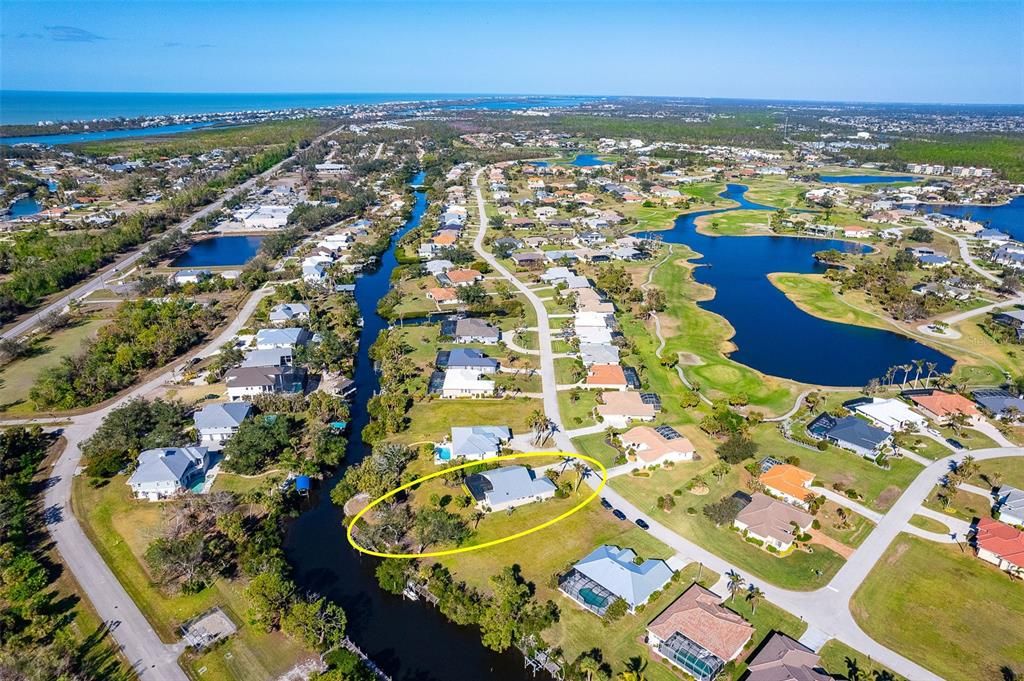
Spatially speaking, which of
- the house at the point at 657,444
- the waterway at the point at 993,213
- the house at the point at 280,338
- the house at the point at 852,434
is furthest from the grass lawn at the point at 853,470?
the waterway at the point at 993,213

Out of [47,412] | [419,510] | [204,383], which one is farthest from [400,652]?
[47,412]

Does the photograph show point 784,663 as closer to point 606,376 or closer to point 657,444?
point 657,444

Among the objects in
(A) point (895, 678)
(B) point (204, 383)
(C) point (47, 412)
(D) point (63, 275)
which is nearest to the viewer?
(A) point (895, 678)

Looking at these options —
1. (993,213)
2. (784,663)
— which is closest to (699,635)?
(784,663)

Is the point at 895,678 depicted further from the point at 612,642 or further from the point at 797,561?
the point at 612,642

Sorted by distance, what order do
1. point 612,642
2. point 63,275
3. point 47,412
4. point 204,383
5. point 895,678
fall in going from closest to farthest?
A: point 895,678 → point 612,642 → point 47,412 → point 204,383 → point 63,275

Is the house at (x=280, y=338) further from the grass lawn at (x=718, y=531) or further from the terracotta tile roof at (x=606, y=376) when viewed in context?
the grass lawn at (x=718, y=531)

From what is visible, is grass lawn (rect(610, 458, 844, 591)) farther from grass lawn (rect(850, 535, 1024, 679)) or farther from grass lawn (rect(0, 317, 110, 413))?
grass lawn (rect(0, 317, 110, 413))
